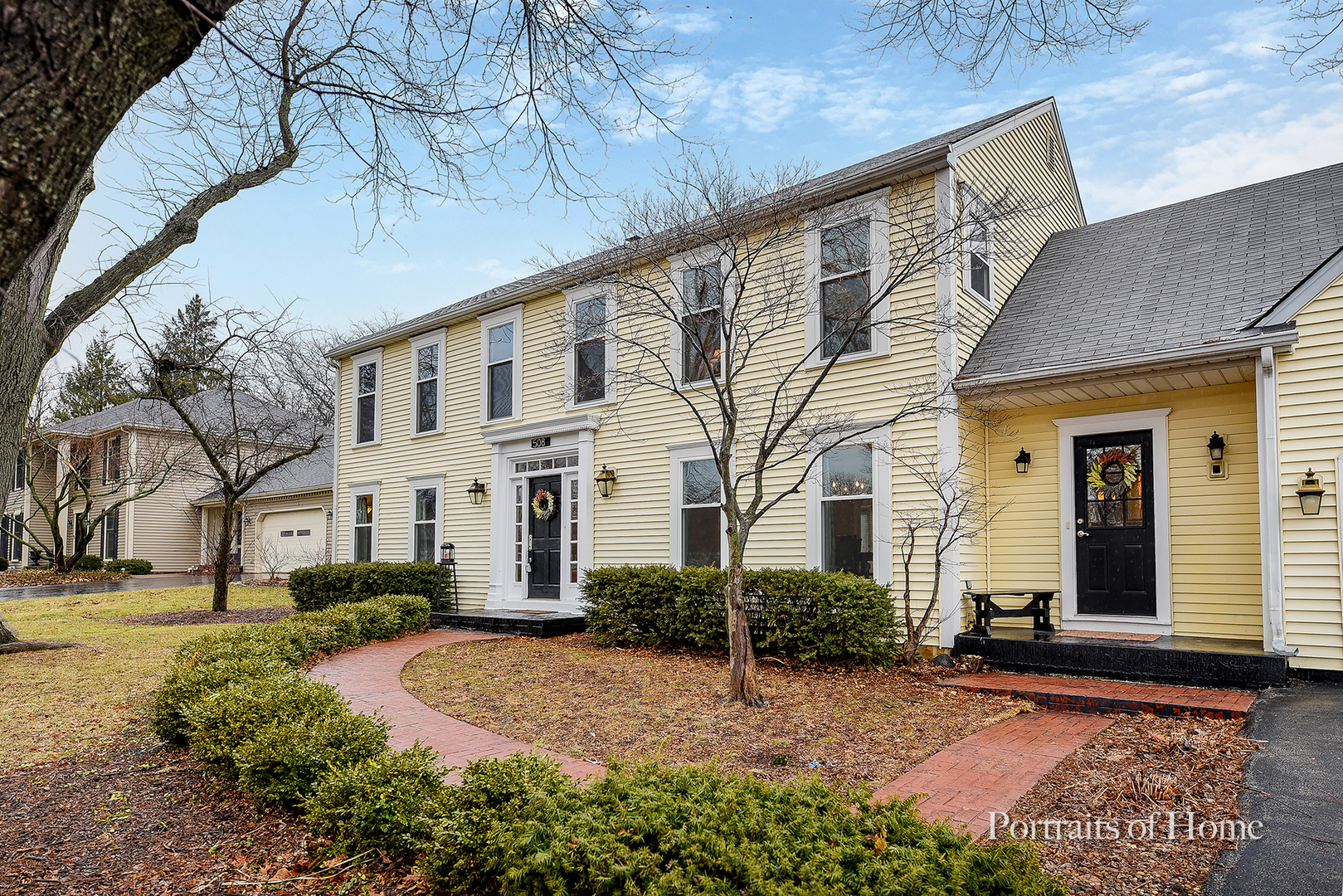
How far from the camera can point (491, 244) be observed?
6.41 metres

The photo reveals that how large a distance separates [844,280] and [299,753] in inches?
287

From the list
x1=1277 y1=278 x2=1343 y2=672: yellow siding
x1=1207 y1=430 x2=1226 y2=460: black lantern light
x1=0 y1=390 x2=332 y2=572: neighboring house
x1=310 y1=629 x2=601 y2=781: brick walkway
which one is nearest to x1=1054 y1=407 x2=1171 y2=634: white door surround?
x1=1207 y1=430 x2=1226 y2=460: black lantern light

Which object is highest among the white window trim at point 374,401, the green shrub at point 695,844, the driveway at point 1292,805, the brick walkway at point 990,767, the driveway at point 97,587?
the white window trim at point 374,401

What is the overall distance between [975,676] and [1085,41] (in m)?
5.49

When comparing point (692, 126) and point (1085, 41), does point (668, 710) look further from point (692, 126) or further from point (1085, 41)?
point (1085, 41)

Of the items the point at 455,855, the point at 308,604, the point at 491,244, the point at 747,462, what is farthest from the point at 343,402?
the point at 455,855

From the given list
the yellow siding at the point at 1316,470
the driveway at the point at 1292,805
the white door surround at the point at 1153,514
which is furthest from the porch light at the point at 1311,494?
the driveway at the point at 1292,805

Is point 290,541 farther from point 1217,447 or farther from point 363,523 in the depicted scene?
point 1217,447

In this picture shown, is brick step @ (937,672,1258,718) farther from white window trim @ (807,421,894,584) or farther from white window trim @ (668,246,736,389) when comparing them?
white window trim @ (668,246,736,389)

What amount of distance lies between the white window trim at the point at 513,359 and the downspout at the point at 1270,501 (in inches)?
375

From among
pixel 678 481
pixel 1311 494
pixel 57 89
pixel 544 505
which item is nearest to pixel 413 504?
pixel 544 505

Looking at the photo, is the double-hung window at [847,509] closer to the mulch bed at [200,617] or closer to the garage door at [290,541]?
the mulch bed at [200,617]

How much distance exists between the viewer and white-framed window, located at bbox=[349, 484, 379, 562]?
1495cm

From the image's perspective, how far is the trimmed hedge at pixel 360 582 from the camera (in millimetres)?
12719
